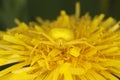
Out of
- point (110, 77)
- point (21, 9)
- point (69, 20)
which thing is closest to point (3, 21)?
point (21, 9)

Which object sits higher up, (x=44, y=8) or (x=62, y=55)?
(x=44, y=8)

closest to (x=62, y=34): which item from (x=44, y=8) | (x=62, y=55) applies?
(x=62, y=55)

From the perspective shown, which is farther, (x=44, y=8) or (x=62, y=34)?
(x=44, y=8)

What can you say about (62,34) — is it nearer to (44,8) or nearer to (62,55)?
(62,55)

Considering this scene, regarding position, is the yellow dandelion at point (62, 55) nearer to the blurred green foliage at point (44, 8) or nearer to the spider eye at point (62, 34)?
the spider eye at point (62, 34)

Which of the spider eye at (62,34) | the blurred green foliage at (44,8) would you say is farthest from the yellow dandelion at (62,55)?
the blurred green foliage at (44,8)

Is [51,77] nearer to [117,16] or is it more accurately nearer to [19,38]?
[19,38]
